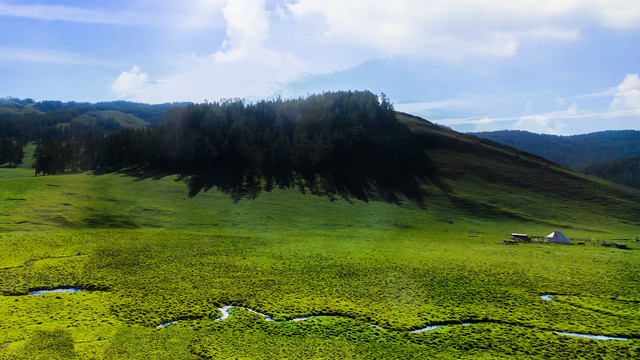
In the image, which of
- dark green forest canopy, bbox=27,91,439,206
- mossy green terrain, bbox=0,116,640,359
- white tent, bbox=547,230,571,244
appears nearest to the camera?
mossy green terrain, bbox=0,116,640,359

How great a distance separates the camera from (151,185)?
11694 centimetres

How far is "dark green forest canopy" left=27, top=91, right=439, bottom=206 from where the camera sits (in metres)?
127

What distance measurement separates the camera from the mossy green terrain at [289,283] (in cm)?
2706

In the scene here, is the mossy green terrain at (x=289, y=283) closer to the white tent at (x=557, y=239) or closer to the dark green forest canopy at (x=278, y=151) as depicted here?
the white tent at (x=557, y=239)

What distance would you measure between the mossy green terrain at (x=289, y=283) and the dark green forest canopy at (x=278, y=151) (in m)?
29.6

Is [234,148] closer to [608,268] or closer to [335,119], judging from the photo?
[335,119]

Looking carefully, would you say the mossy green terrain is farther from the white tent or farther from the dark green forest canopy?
the dark green forest canopy

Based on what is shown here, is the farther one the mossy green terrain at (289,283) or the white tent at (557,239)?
the white tent at (557,239)

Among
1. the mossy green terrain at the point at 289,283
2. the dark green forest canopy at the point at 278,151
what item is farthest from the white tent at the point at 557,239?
the dark green forest canopy at the point at 278,151

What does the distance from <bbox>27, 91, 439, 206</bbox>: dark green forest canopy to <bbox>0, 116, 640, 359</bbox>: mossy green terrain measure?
29.6 meters

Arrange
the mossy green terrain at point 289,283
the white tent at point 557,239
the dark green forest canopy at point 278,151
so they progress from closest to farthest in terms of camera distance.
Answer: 1. the mossy green terrain at point 289,283
2. the white tent at point 557,239
3. the dark green forest canopy at point 278,151

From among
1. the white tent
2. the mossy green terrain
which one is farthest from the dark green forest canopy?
the white tent

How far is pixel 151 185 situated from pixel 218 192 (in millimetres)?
22626

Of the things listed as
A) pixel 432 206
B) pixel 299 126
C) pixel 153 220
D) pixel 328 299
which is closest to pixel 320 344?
pixel 328 299
